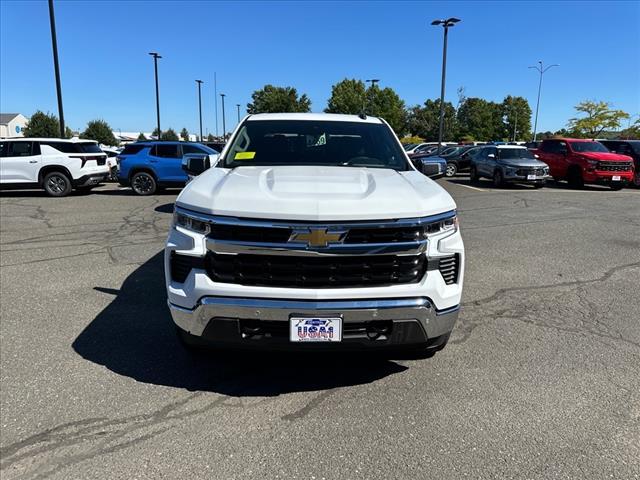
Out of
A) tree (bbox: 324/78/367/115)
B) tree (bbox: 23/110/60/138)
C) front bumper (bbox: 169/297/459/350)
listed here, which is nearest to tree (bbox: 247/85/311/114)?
tree (bbox: 324/78/367/115)

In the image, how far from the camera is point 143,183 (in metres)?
15.1

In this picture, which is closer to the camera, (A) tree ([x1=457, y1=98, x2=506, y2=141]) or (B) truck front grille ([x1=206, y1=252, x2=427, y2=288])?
(B) truck front grille ([x1=206, y1=252, x2=427, y2=288])

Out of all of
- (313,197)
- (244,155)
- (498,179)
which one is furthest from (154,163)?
(313,197)

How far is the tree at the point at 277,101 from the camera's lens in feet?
273

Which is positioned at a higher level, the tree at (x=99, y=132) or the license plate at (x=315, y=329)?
the tree at (x=99, y=132)

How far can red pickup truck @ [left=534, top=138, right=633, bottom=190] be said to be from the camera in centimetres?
1658

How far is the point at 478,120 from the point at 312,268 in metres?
90.6

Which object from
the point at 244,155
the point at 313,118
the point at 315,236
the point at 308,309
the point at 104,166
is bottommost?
the point at 308,309

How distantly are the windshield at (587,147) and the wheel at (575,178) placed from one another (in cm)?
86

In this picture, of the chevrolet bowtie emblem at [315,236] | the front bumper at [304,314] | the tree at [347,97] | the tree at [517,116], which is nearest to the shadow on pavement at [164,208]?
the front bumper at [304,314]

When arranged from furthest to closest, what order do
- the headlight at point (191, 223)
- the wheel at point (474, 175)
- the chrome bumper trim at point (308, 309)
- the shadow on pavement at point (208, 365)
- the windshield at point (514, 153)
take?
the wheel at point (474, 175), the windshield at point (514, 153), the shadow on pavement at point (208, 365), the headlight at point (191, 223), the chrome bumper trim at point (308, 309)

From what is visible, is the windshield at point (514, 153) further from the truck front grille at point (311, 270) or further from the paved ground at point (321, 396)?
the truck front grille at point (311, 270)

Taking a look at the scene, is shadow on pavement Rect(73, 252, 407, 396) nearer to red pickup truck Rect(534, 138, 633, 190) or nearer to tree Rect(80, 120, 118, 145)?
red pickup truck Rect(534, 138, 633, 190)

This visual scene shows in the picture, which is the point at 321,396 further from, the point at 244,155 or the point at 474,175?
the point at 474,175
